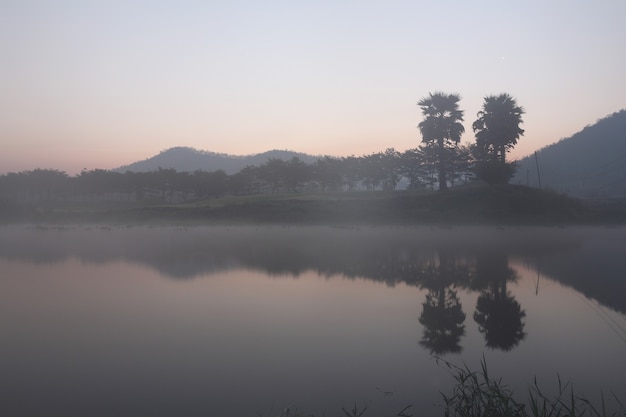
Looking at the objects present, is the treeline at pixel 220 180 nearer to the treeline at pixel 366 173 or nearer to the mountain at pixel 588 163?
the treeline at pixel 366 173

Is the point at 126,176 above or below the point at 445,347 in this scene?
above

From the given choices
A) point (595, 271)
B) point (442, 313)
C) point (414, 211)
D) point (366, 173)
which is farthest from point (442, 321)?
point (366, 173)

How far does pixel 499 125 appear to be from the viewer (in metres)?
49.1

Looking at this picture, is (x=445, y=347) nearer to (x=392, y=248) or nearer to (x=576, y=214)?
(x=392, y=248)

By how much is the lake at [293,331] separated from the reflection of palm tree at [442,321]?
1.6 inches

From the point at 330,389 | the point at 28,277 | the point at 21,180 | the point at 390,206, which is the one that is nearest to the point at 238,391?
the point at 330,389

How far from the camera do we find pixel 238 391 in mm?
6805

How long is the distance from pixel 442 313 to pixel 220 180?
226ft

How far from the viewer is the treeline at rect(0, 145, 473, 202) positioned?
220 feet

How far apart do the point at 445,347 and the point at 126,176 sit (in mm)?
74767

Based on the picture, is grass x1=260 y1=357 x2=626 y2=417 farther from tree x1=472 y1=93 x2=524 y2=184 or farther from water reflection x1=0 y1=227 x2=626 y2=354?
tree x1=472 y1=93 x2=524 y2=184

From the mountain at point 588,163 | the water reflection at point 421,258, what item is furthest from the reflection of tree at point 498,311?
the mountain at point 588,163

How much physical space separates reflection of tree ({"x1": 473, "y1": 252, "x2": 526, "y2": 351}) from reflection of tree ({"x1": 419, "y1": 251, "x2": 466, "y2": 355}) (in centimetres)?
46

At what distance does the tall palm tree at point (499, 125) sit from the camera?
49.0 meters
